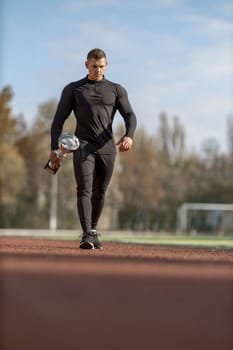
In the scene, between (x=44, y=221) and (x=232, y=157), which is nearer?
(x=44, y=221)

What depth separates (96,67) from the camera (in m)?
8.81

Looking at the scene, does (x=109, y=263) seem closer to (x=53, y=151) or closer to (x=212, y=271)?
(x=212, y=271)

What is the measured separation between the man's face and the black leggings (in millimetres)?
793

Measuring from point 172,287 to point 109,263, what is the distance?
5.86 feet

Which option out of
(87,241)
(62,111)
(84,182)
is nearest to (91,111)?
(62,111)

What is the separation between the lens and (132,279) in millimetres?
4527

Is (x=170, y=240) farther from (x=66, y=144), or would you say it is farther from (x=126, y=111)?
(x=66, y=144)

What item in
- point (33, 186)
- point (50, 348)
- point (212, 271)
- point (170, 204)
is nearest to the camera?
point (50, 348)

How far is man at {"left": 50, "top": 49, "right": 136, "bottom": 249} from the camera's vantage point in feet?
28.9

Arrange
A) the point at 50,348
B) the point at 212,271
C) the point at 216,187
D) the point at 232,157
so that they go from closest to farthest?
the point at 50,348 < the point at 212,271 < the point at 216,187 < the point at 232,157

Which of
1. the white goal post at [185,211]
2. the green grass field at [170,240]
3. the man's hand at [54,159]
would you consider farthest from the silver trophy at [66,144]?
the white goal post at [185,211]

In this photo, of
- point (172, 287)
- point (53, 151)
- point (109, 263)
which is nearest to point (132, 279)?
point (172, 287)

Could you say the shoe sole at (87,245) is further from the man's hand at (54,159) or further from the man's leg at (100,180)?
the man's hand at (54,159)

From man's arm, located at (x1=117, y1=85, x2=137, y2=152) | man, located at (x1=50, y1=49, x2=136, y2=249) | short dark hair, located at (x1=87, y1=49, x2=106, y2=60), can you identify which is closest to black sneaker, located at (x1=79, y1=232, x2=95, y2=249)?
man, located at (x1=50, y1=49, x2=136, y2=249)
